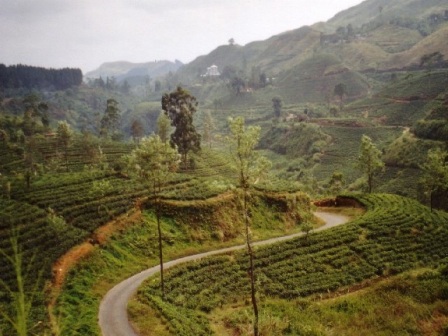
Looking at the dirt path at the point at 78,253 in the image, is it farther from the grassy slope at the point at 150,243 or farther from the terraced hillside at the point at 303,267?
the terraced hillside at the point at 303,267

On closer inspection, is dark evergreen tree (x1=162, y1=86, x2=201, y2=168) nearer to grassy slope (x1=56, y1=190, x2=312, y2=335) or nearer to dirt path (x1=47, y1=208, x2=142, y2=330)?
grassy slope (x1=56, y1=190, x2=312, y2=335)

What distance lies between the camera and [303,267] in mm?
44188

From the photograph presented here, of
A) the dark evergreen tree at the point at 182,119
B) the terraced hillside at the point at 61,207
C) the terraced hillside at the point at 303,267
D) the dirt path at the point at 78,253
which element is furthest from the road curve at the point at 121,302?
the dark evergreen tree at the point at 182,119

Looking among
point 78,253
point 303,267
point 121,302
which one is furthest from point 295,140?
point 121,302

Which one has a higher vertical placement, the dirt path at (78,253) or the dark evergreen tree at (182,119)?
the dark evergreen tree at (182,119)

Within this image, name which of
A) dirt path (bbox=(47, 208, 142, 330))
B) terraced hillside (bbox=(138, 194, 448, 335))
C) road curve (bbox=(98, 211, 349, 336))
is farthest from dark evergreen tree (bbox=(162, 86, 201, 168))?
terraced hillside (bbox=(138, 194, 448, 335))

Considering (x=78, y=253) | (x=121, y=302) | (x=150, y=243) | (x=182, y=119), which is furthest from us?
(x=182, y=119)

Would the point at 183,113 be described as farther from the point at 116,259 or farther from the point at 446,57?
the point at 446,57

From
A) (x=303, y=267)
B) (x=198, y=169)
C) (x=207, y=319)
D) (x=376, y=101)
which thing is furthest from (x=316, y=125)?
(x=207, y=319)

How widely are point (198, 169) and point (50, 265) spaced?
54.2 metres

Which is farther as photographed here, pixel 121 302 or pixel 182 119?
pixel 182 119

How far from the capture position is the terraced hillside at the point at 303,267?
113 feet

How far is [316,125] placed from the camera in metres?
148

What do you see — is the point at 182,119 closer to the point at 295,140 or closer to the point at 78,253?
the point at 78,253
